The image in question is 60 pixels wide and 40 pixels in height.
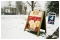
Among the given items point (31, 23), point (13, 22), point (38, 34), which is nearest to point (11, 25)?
point (13, 22)

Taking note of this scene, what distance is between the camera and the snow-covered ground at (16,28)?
1547 mm

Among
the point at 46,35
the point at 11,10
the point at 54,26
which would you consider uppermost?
the point at 11,10

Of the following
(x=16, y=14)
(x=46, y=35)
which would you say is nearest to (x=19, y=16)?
(x=16, y=14)

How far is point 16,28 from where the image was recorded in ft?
5.15

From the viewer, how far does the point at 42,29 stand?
1.53 m

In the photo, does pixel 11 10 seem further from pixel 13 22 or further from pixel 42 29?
pixel 42 29

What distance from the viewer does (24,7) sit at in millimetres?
1582

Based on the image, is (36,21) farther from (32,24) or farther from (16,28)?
(16,28)

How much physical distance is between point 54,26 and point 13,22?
652 mm

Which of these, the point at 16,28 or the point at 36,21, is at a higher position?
the point at 36,21

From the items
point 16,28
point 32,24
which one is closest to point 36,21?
point 32,24

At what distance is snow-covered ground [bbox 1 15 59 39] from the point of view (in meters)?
1.55

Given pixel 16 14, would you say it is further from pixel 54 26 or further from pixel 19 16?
pixel 54 26

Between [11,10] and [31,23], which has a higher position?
[11,10]
